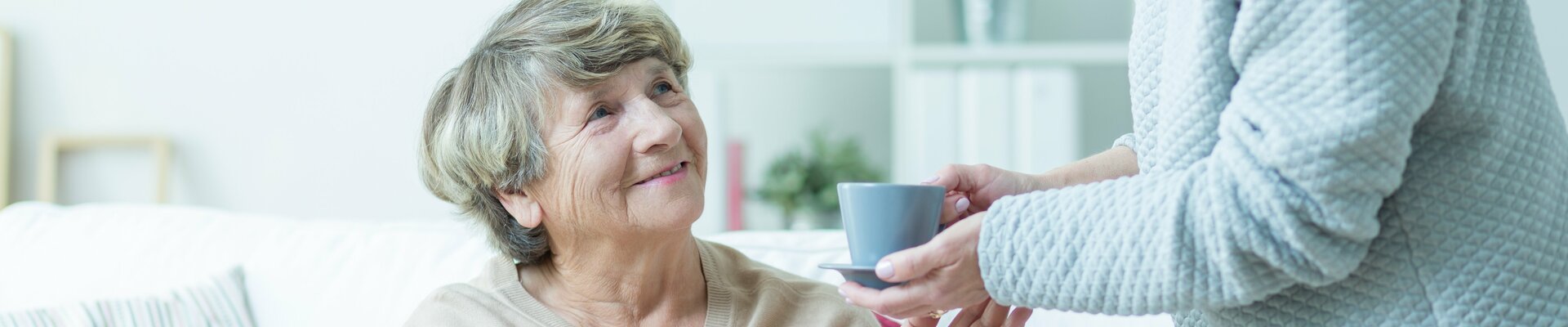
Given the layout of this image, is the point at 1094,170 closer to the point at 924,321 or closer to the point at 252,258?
the point at 924,321

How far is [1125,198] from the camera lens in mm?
912

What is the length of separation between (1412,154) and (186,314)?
1702 millimetres

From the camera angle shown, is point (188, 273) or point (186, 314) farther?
point (188, 273)

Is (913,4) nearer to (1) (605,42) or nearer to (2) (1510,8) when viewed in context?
(1) (605,42)

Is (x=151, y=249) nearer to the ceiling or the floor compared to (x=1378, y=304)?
nearer to the floor

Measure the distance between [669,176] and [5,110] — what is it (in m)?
2.78

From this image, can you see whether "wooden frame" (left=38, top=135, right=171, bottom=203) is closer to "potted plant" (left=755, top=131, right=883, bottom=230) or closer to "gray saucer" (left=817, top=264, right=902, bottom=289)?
"potted plant" (left=755, top=131, right=883, bottom=230)

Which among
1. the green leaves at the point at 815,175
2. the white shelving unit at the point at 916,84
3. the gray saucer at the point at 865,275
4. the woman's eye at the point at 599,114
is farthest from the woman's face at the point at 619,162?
the green leaves at the point at 815,175

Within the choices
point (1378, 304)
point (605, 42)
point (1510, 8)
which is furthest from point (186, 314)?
point (1510, 8)

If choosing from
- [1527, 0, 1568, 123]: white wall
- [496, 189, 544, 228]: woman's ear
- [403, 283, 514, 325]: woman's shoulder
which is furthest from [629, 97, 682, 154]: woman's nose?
[1527, 0, 1568, 123]: white wall

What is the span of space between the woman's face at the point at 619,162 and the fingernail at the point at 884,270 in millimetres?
489

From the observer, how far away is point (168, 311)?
1807mm

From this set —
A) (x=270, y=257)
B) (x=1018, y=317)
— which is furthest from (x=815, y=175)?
(x=1018, y=317)

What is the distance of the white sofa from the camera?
75.9 inches
